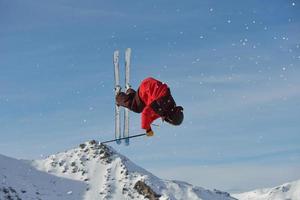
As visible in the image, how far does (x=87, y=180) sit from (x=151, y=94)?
258 ft

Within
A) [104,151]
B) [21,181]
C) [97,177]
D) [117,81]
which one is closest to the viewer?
[117,81]

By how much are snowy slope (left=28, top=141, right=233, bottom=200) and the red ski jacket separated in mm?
67969

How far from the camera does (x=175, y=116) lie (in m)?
12.3

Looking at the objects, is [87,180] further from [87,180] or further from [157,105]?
[157,105]

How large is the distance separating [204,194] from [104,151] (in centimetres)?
2019

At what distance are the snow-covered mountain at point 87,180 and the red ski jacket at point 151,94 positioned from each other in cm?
6295

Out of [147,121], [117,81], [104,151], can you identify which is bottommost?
[147,121]

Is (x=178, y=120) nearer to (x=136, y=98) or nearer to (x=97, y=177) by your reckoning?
(x=136, y=98)

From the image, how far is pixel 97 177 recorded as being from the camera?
8975cm

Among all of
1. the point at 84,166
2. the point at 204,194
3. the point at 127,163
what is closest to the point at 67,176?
the point at 84,166

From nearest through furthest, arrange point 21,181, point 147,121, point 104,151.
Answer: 1. point 147,121
2. point 21,181
3. point 104,151

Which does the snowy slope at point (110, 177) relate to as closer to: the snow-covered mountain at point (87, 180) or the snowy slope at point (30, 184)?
the snow-covered mountain at point (87, 180)

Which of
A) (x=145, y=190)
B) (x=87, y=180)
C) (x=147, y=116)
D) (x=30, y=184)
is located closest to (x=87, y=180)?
(x=87, y=180)

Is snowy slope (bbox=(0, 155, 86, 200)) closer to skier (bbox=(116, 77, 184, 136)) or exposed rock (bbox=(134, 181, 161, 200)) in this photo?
exposed rock (bbox=(134, 181, 161, 200))
